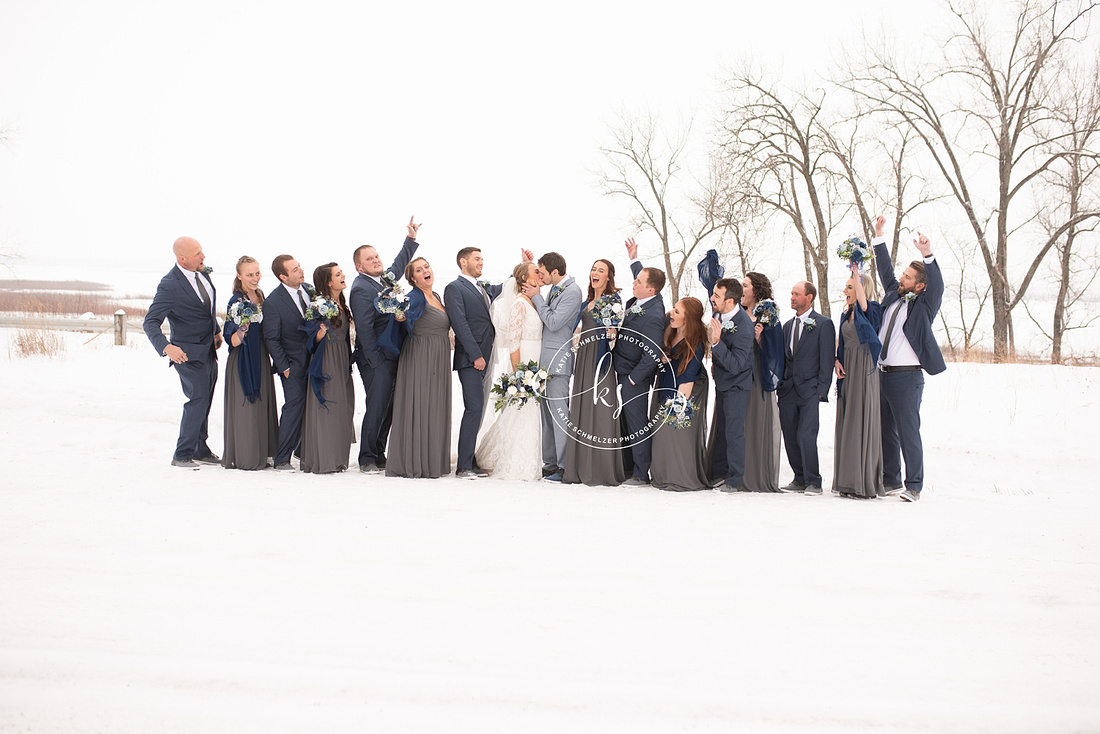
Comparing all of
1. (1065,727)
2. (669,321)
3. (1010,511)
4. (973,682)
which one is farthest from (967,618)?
(669,321)

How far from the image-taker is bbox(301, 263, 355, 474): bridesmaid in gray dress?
24.6 feet

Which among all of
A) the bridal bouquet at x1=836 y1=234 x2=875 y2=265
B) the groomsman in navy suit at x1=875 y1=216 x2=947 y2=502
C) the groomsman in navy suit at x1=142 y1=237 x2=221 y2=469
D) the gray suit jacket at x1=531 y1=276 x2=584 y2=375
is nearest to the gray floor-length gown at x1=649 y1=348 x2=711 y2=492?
the gray suit jacket at x1=531 y1=276 x2=584 y2=375

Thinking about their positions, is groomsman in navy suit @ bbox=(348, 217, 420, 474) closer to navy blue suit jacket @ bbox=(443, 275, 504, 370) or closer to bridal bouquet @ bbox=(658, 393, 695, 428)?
navy blue suit jacket @ bbox=(443, 275, 504, 370)

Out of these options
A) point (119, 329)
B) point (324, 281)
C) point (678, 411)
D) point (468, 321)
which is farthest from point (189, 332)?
point (119, 329)

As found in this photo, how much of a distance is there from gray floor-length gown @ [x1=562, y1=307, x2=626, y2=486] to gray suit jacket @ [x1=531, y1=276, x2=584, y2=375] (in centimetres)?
18

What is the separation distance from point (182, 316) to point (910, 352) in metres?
6.98

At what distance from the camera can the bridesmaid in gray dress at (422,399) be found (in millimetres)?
7348

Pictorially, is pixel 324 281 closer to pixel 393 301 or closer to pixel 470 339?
pixel 393 301

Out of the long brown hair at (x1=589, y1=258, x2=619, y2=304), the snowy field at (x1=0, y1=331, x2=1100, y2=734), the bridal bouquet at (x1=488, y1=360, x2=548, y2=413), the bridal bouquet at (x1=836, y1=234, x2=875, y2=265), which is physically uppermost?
the bridal bouquet at (x1=836, y1=234, x2=875, y2=265)

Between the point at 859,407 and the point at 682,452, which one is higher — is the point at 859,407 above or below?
above

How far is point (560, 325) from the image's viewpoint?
739cm

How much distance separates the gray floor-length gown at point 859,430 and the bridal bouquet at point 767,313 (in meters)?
0.74

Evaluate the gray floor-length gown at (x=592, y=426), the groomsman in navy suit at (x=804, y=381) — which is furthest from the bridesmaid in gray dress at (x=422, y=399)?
the groomsman in navy suit at (x=804, y=381)

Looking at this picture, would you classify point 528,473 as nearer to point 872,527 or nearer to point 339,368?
point 339,368
